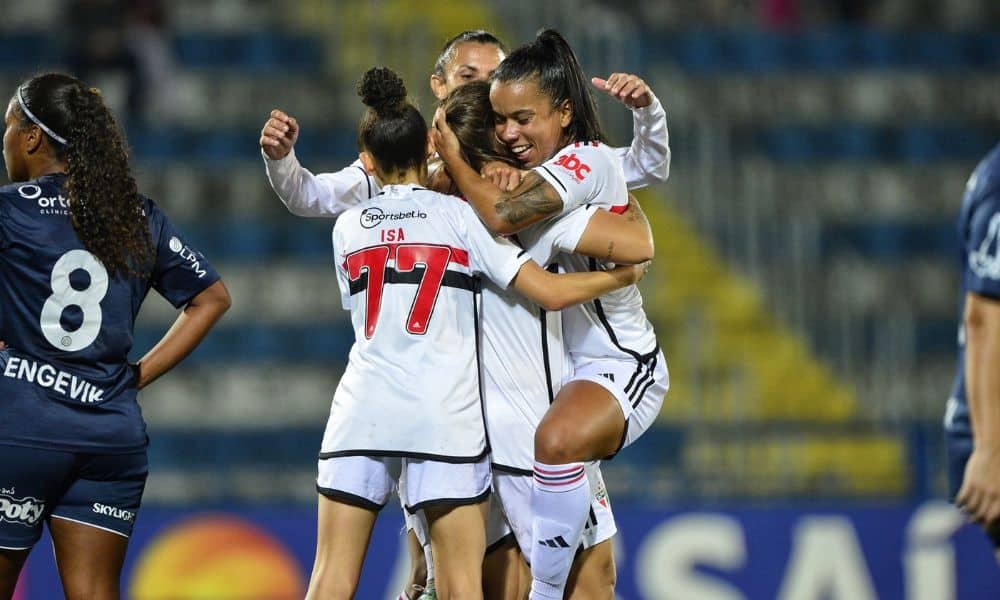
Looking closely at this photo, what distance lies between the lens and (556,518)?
4.38 m

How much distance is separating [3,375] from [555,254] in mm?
1702

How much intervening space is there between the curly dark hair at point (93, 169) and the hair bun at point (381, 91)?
77 centimetres

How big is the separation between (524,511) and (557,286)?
729mm

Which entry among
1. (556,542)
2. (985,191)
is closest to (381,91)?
(556,542)

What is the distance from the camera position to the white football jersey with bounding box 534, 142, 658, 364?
4520 mm

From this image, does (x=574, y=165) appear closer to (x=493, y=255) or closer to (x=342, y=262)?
(x=493, y=255)

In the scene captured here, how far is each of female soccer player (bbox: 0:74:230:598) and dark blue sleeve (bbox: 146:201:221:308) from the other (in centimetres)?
12

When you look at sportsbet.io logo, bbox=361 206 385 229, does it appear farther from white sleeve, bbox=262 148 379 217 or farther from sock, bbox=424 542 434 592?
sock, bbox=424 542 434 592

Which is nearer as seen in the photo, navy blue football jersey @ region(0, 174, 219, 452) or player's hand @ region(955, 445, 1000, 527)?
player's hand @ region(955, 445, 1000, 527)

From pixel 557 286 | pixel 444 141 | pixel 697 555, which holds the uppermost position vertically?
pixel 444 141

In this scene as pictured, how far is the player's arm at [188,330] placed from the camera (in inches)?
179

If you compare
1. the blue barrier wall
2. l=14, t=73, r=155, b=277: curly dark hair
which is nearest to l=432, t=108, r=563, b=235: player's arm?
l=14, t=73, r=155, b=277: curly dark hair

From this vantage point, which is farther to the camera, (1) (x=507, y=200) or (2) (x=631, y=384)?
(2) (x=631, y=384)

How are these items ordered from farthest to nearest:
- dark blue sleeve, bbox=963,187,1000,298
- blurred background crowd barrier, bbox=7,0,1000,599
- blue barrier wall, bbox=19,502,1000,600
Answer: blurred background crowd barrier, bbox=7,0,1000,599, blue barrier wall, bbox=19,502,1000,600, dark blue sleeve, bbox=963,187,1000,298
